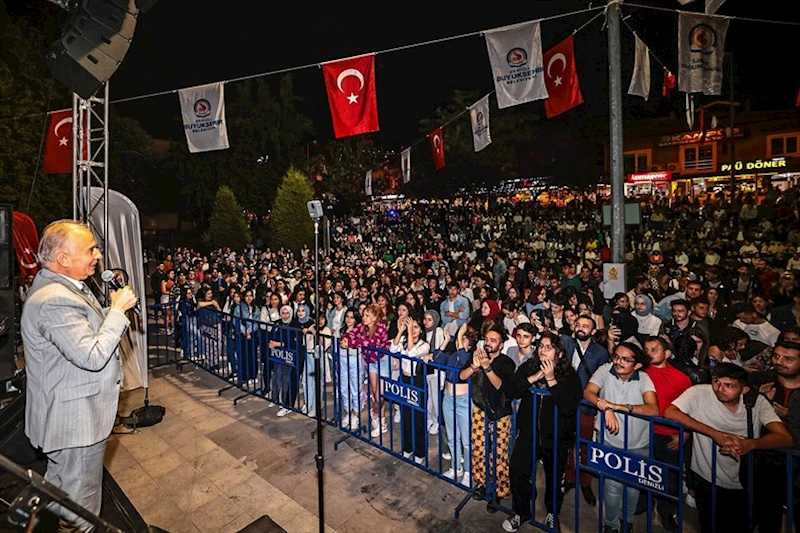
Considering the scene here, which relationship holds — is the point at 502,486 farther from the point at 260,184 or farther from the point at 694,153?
the point at 694,153

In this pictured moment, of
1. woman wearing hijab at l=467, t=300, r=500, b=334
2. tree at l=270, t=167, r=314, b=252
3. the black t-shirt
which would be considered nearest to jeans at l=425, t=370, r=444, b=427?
the black t-shirt

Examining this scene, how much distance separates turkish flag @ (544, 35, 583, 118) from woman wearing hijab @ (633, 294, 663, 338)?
416 centimetres

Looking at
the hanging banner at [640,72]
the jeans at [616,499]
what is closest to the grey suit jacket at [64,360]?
the jeans at [616,499]

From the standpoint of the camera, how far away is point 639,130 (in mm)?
40250

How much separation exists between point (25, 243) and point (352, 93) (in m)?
7.88

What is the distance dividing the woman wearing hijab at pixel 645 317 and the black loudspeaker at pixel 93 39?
7.85 m

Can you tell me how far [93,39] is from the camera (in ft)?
16.6

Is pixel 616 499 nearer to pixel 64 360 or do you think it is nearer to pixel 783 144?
pixel 64 360

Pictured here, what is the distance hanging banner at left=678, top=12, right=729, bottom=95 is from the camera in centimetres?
845

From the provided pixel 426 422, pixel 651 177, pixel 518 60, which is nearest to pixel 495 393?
pixel 426 422

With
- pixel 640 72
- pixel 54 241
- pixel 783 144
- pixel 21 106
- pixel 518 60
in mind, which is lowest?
pixel 54 241

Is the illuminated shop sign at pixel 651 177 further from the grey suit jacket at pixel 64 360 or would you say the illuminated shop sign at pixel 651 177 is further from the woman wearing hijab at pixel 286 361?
the grey suit jacket at pixel 64 360

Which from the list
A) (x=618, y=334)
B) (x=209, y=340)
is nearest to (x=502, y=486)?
(x=618, y=334)

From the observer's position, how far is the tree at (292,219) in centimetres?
2739
